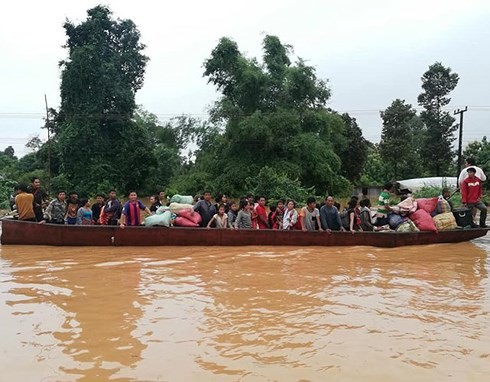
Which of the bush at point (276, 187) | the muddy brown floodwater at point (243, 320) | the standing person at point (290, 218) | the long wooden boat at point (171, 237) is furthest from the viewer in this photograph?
the bush at point (276, 187)

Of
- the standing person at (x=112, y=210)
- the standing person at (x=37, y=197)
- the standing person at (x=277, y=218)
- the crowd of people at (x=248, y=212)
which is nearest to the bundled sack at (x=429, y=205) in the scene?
the crowd of people at (x=248, y=212)

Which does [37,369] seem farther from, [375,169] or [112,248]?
[375,169]

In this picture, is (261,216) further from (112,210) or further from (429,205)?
(429,205)

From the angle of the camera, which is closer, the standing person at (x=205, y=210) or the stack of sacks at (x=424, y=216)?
the stack of sacks at (x=424, y=216)

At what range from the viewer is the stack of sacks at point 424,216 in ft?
32.7

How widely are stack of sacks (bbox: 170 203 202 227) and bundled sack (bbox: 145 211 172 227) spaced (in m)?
0.25

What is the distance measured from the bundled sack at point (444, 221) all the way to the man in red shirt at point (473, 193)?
0.65 meters

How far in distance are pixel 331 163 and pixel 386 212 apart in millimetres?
14030

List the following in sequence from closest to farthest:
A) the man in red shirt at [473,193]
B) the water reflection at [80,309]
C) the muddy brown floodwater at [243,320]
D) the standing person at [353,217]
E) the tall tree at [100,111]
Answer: the muddy brown floodwater at [243,320]
the water reflection at [80,309]
the standing person at [353,217]
the man in red shirt at [473,193]
the tall tree at [100,111]

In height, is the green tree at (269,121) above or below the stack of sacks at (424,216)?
above

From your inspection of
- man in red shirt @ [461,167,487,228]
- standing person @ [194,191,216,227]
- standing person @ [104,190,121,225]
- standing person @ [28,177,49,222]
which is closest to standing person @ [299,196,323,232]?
standing person @ [194,191,216,227]

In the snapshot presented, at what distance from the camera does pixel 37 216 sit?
391 inches

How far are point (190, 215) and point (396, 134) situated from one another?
26760 millimetres

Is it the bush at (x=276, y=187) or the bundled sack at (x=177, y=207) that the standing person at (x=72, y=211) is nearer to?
the bundled sack at (x=177, y=207)
